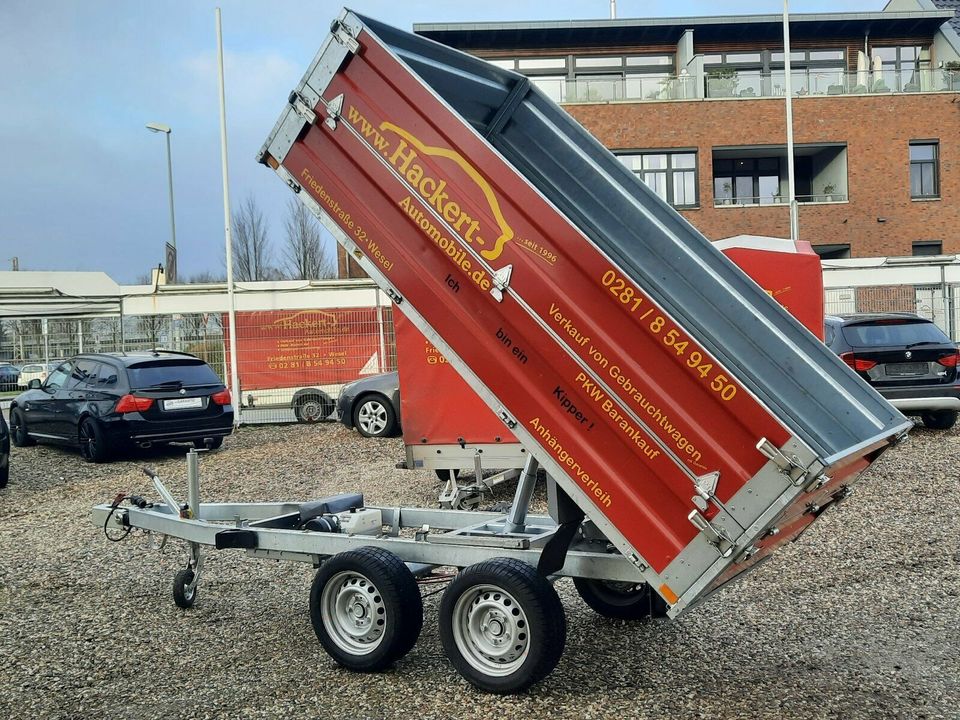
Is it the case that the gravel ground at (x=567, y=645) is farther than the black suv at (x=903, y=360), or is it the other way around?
the black suv at (x=903, y=360)

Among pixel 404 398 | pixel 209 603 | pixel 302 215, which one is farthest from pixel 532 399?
pixel 302 215

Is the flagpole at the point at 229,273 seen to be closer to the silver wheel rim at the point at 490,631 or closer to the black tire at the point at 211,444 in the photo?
the black tire at the point at 211,444

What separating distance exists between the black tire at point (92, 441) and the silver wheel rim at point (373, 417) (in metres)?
3.89

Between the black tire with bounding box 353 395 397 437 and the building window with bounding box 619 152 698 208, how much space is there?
1973cm

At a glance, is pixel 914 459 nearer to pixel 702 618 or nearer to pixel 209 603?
pixel 702 618

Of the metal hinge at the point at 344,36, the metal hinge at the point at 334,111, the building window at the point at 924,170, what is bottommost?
the metal hinge at the point at 334,111

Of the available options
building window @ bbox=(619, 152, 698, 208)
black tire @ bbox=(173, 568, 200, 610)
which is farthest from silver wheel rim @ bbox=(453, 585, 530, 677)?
building window @ bbox=(619, 152, 698, 208)

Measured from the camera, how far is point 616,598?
5820mm

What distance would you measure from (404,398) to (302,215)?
3670 centimetres

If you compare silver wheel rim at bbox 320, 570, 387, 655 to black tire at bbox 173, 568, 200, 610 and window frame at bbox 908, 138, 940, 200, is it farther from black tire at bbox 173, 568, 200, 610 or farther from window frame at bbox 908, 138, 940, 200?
window frame at bbox 908, 138, 940, 200

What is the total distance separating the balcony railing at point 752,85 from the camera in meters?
31.2

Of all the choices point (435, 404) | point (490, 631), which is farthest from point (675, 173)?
point (490, 631)

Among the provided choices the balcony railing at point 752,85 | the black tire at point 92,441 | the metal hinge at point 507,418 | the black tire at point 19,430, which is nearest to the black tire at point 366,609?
the metal hinge at point 507,418

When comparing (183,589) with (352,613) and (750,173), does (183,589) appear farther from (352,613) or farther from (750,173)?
(750,173)
